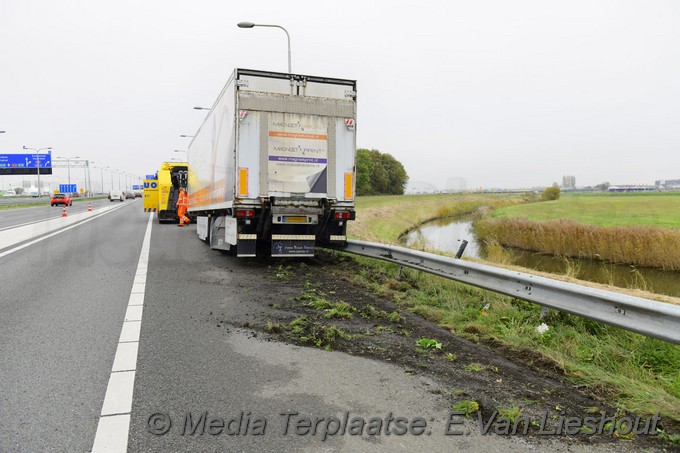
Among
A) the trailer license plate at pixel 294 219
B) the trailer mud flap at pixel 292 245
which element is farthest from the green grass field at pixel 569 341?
the trailer license plate at pixel 294 219

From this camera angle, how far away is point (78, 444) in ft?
9.35

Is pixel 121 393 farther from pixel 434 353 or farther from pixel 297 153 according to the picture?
pixel 297 153

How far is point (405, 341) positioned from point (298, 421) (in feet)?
6.68

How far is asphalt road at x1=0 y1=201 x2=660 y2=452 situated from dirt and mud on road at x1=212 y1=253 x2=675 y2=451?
145 mm

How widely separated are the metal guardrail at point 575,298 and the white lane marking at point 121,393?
13.0ft

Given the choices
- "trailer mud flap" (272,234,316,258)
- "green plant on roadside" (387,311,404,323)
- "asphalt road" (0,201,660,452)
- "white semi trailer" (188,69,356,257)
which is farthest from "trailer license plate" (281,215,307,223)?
"green plant on roadside" (387,311,404,323)

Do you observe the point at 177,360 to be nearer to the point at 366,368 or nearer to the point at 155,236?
the point at 366,368

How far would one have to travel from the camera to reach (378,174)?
112875 mm

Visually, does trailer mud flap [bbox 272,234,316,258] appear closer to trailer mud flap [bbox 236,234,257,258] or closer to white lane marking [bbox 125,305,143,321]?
trailer mud flap [bbox 236,234,257,258]

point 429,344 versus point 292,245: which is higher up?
point 292,245

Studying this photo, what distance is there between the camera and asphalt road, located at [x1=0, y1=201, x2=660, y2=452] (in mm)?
2939

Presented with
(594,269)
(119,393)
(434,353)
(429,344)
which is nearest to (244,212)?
(429,344)

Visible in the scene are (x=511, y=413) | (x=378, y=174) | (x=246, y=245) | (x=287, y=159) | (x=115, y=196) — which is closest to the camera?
(x=511, y=413)

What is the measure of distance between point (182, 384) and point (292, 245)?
6.34m
